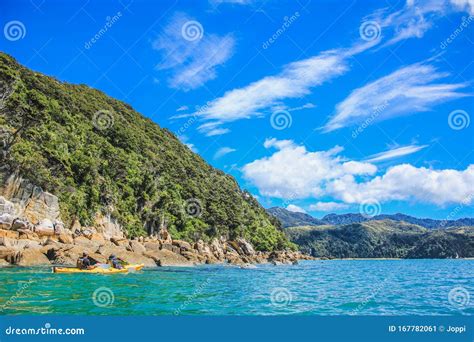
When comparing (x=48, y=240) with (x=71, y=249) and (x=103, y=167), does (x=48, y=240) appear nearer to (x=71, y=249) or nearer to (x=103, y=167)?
(x=71, y=249)

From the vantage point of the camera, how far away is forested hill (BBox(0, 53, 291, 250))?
44406 mm

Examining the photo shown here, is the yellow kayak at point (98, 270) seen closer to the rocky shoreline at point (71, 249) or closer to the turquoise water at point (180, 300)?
the turquoise water at point (180, 300)

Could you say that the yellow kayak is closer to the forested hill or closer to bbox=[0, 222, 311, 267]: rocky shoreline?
bbox=[0, 222, 311, 267]: rocky shoreline

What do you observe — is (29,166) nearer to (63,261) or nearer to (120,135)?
(63,261)

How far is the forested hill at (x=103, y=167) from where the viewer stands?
44406 mm

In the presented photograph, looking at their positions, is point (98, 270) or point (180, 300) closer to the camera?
point (180, 300)

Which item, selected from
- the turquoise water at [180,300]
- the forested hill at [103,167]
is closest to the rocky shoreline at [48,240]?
the forested hill at [103,167]

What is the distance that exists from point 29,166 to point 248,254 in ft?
145

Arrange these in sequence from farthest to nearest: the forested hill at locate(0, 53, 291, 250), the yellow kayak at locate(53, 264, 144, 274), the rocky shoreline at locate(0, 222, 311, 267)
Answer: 1. the forested hill at locate(0, 53, 291, 250)
2. the rocky shoreline at locate(0, 222, 311, 267)
3. the yellow kayak at locate(53, 264, 144, 274)

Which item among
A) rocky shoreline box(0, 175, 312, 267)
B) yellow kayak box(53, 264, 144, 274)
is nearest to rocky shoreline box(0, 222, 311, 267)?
rocky shoreline box(0, 175, 312, 267)

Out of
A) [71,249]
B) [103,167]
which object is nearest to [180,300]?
[71,249]

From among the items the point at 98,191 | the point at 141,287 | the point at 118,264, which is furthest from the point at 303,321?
the point at 98,191

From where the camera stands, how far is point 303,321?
10109 mm

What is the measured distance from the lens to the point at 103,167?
58062 mm
